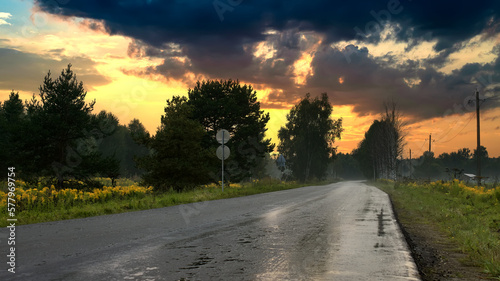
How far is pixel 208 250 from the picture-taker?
6844 mm

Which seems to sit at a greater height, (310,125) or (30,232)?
(310,125)

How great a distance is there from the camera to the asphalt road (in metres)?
5.25

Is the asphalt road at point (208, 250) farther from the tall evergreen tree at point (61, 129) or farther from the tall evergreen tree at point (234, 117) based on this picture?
the tall evergreen tree at point (234, 117)

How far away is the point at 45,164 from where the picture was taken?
24875 mm

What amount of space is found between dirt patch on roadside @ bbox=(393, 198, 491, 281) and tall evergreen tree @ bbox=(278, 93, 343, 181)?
221 feet

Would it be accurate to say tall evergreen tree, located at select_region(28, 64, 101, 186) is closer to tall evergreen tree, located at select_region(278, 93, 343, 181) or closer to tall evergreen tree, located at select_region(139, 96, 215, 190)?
tall evergreen tree, located at select_region(139, 96, 215, 190)

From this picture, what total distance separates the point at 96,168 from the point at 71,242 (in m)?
18.5

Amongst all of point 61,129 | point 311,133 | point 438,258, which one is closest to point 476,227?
point 438,258

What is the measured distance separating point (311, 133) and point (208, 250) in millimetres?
71866

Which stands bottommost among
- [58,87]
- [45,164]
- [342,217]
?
[342,217]

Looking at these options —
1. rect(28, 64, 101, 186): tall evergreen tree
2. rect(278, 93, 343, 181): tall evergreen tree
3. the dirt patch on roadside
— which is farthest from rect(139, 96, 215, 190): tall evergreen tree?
rect(278, 93, 343, 181): tall evergreen tree

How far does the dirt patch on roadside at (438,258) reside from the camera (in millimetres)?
5609

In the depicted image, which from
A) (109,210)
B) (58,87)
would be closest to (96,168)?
(58,87)

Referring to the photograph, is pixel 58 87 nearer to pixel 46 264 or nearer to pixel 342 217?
pixel 342 217
